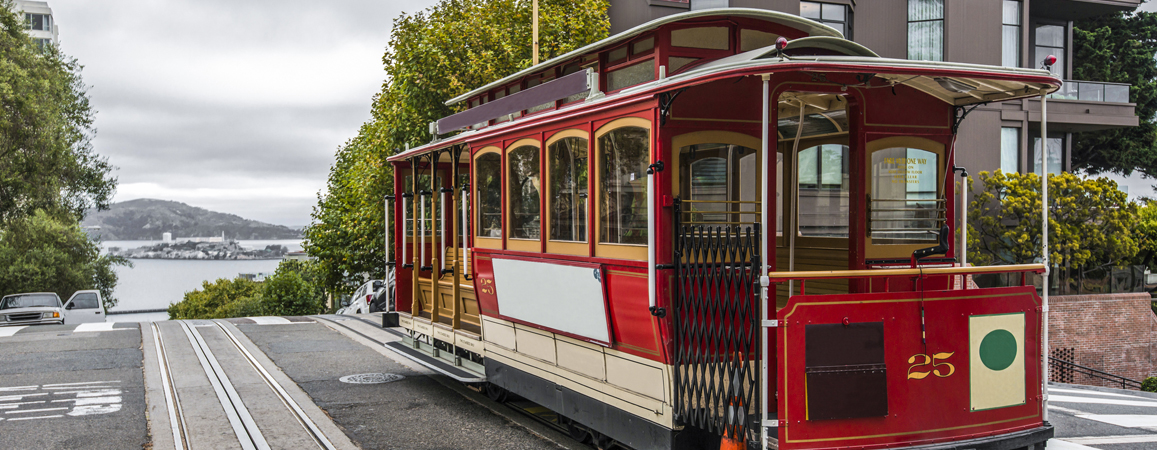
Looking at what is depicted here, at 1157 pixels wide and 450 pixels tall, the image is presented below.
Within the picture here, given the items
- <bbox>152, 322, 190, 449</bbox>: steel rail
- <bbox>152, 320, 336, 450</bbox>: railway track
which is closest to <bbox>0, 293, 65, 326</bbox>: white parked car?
<bbox>152, 320, 336, 450</bbox>: railway track

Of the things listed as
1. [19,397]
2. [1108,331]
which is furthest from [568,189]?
[1108,331]

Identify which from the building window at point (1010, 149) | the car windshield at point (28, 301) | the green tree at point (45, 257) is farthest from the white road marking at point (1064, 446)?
the green tree at point (45, 257)

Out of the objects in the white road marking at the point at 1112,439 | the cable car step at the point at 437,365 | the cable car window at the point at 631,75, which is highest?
the cable car window at the point at 631,75

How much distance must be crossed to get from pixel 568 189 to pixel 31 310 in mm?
18876

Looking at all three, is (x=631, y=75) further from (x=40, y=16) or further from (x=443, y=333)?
(x=40, y=16)

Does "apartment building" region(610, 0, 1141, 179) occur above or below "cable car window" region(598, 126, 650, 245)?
above

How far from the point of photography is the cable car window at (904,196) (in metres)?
6.74

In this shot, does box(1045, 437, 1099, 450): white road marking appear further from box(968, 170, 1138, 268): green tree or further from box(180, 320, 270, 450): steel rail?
box(968, 170, 1138, 268): green tree

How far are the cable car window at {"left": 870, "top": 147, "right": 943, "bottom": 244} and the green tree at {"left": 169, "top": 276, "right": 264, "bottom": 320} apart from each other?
115 feet

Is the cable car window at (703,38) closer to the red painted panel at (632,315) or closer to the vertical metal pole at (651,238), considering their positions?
the vertical metal pole at (651,238)

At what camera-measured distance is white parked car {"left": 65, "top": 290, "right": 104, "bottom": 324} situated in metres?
22.4

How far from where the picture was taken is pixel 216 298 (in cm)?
4047

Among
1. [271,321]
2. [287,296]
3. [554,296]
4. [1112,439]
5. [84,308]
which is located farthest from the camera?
[287,296]

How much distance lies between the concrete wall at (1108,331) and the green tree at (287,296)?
26200 millimetres
